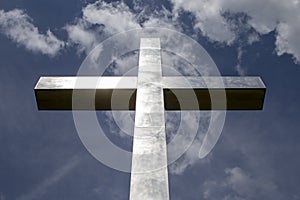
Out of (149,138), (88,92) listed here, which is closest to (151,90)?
(88,92)

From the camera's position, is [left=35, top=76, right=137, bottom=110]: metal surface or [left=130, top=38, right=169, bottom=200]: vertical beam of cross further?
[left=35, top=76, right=137, bottom=110]: metal surface

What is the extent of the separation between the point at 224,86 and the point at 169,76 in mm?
756

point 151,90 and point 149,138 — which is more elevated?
point 151,90

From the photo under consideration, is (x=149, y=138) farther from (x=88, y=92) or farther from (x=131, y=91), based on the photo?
(x=88, y=92)

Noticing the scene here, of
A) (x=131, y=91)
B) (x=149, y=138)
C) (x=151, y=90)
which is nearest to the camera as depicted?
(x=149, y=138)

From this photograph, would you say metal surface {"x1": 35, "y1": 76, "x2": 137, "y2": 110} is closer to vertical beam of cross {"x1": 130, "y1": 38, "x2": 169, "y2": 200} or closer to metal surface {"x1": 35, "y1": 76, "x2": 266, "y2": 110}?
metal surface {"x1": 35, "y1": 76, "x2": 266, "y2": 110}

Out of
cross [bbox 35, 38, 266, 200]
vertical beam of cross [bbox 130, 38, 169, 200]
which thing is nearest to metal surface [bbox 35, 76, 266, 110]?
cross [bbox 35, 38, 266, 200]

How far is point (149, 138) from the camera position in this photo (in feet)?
14.5

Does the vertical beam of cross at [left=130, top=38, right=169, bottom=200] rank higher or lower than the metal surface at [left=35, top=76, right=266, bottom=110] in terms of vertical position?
lower

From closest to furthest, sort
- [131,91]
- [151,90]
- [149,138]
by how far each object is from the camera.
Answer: [149,138] → [151,90] → [131,91]

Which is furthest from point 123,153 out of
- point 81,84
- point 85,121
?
point 81,84

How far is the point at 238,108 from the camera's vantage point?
A: 601 cm

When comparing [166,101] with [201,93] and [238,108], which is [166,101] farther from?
[238,108]

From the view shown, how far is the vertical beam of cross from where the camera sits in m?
3.81
